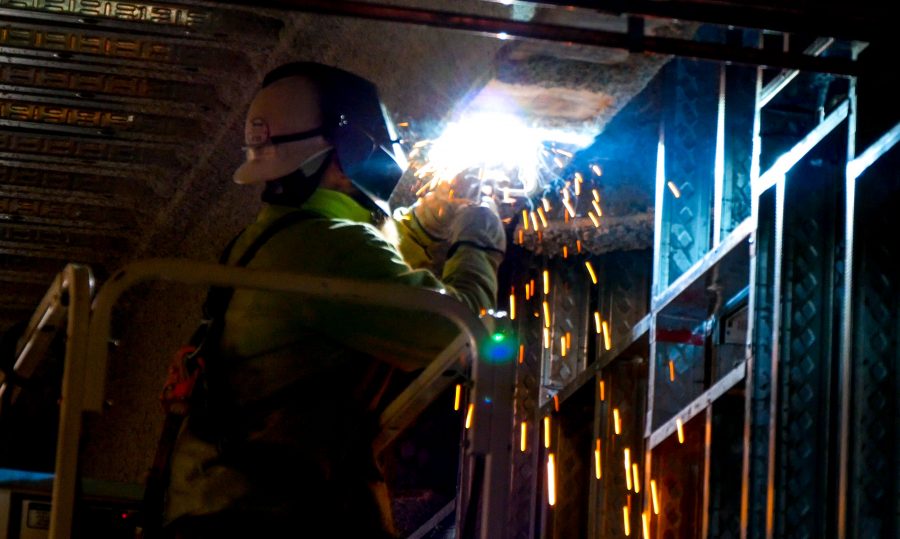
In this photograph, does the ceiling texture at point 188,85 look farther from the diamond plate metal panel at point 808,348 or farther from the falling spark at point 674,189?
the diamond plate metal panel at point 808,348

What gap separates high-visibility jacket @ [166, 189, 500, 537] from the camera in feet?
15.2

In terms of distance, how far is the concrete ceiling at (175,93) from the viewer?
6836 millimetres

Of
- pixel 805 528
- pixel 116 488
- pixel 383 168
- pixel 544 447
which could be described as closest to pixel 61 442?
pixel 116 488

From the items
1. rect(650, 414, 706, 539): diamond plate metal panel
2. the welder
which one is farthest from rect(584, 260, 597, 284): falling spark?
the welder

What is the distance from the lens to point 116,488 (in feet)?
17.4

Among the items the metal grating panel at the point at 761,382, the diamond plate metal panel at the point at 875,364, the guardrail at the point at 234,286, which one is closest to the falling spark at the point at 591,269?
the metal grating panel at the point at 761,382

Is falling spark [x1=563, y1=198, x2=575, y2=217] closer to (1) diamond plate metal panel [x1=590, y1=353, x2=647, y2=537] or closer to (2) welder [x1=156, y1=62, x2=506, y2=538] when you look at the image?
(1) diamond plate metal panel [x1=590, y1=353, x2=647, y2=537]

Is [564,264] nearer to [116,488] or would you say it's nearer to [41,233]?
[41,233]

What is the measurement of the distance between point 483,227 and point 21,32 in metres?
3.30

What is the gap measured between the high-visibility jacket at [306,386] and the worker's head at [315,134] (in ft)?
1.36

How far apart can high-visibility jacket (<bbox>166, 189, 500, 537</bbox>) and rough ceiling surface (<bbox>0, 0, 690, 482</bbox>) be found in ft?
5.59

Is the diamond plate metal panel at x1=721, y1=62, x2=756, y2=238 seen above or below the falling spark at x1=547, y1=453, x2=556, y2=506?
above

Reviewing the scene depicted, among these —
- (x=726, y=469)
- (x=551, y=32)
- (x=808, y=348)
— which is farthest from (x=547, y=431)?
(x=551, y=32)

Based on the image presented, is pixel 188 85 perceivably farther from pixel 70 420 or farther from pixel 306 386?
pixel 70 420
